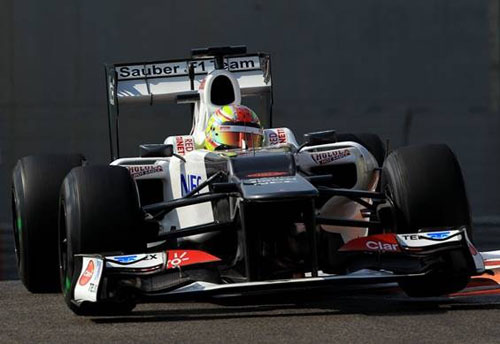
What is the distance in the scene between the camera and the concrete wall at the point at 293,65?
61.1ft

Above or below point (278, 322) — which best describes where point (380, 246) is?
above

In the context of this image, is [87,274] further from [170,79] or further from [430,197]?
[170,79]

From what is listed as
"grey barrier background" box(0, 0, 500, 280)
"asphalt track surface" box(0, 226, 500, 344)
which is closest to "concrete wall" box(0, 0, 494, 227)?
"grey barrier background" box(0, 0, 500, 280)

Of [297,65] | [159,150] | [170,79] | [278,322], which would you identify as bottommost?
[278,322]

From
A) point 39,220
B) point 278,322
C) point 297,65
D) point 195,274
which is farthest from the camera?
point 297,65

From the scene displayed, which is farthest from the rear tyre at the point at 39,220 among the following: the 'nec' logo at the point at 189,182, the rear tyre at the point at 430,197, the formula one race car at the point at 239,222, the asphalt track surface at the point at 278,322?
the rear tyre at the point at 430,197

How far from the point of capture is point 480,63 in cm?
1916

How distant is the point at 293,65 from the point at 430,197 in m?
10.9

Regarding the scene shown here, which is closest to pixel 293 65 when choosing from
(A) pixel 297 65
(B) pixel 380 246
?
(A) pixel 297 65

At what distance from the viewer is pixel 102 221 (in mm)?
7758

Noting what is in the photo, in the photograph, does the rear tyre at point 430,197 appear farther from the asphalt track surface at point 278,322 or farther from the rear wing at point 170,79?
Result: the rear wing at point 170,79

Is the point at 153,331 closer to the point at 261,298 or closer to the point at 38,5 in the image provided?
the point at 261,298

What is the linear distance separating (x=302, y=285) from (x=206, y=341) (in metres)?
0.89

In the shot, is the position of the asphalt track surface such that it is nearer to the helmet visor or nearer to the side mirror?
the side mirror
